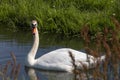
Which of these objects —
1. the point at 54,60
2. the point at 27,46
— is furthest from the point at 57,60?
the point at 27,46

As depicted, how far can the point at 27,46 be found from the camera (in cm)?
1038

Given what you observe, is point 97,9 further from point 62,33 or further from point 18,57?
point 18,57

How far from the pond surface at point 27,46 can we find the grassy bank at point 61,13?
40 centimetres

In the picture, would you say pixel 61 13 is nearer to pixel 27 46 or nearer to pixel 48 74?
pixel 27 46

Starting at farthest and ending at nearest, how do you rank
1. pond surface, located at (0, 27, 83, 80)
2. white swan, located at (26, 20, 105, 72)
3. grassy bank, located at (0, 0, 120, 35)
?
1. grassy bank, located at (0, 0, 120, 35)
2. white swan, located at (26, 20, 105, 72)
3. pond surface, located at (0, 27, 83, 80)

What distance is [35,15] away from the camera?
12.3 m

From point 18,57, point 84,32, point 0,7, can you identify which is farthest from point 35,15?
point 84,32

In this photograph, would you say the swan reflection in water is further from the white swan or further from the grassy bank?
the grassy bank

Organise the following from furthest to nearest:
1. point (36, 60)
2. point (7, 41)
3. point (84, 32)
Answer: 1. point (7, 41)
2. point (36, 60)
3. point (84, 32)

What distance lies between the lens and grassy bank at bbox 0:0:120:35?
37.3 ft

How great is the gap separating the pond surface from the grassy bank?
0.40 metres

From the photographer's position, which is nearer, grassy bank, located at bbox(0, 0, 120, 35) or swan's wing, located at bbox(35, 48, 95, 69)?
swan's wing, located at bbox(35, 48, 95, 69)

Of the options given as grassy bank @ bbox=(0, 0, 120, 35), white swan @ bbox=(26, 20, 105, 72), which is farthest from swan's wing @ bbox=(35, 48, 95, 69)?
grassy bank @ bbox=(0, 0, 120, 35)

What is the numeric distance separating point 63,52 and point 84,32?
5.43 m
